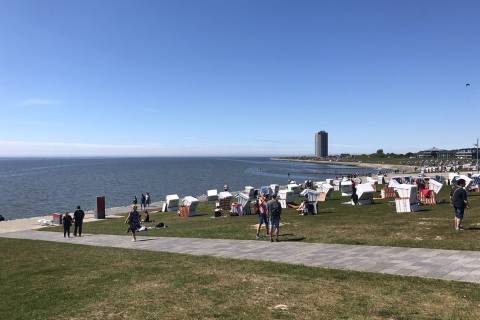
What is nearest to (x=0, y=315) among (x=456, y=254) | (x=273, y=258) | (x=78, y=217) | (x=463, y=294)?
(x=273, y=258)

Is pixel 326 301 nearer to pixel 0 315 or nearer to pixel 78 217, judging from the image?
pixel 0 315

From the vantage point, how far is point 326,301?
24.8 ft

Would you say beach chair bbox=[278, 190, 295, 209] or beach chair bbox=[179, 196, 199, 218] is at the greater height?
beach chair bbox=[278, 190, 295, 209]

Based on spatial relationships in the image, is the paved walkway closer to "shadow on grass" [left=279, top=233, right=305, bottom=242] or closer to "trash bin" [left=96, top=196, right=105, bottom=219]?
"shadow on grass" [left=279, top=233, right=305, bottom=242]

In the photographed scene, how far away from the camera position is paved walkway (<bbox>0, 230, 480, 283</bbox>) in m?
9.53

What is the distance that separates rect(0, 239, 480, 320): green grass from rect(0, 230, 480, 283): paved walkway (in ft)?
2.36

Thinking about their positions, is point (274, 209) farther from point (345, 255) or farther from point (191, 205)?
point (191, 205)

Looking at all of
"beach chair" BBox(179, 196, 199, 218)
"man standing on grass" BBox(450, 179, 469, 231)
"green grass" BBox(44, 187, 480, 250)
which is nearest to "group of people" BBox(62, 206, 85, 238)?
"green grass" BBox(44, 187, 480, 250)

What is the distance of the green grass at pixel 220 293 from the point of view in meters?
7.06

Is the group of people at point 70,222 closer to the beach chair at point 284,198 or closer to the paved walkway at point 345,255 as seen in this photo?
the paved walkway at point 345,255

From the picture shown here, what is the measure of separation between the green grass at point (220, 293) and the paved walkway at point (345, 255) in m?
0.72

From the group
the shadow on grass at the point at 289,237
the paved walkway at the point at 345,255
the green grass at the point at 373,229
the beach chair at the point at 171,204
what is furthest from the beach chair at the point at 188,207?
the shadow on grass at the point at 289,237

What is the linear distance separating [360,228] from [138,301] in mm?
10316

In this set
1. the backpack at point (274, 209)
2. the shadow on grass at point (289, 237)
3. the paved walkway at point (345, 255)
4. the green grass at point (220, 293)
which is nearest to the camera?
the green grass at point (220, 293)
